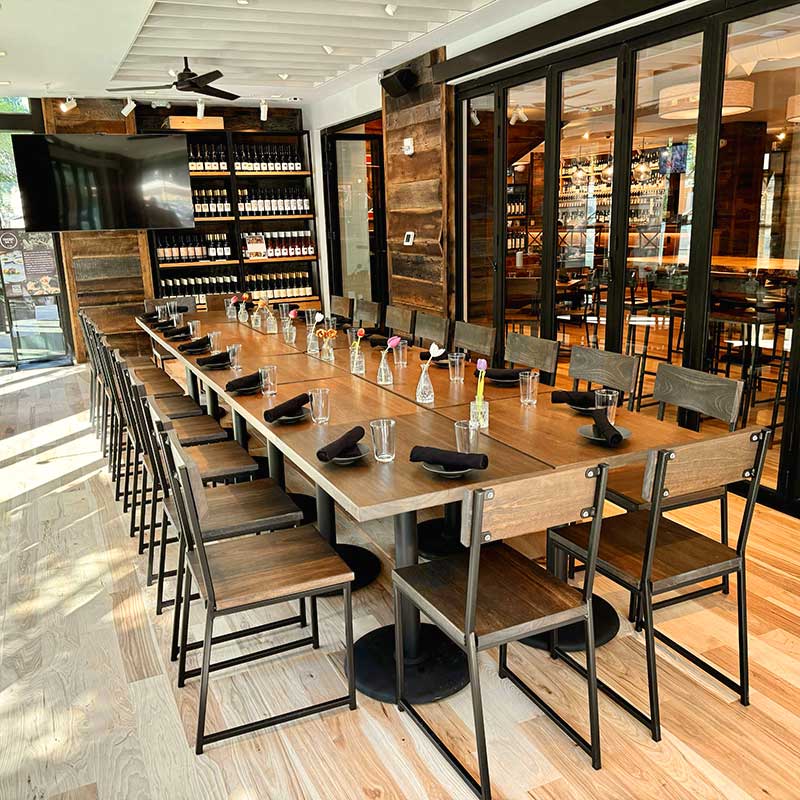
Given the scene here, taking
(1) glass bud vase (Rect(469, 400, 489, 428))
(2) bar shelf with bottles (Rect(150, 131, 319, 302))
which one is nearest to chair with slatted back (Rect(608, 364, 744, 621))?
(1) glass bud vase (Rect(469, 400, 489, 428))

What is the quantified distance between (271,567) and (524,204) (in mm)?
4107

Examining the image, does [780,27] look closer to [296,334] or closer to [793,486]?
[793,486]

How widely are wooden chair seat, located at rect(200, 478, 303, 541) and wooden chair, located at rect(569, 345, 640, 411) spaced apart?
5.16 feet

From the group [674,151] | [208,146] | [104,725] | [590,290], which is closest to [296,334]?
[590,290]

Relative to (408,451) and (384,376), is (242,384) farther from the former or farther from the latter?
(408,451)

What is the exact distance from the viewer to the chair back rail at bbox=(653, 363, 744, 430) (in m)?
2.73

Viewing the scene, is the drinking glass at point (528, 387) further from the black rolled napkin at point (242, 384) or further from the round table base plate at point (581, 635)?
the black rolled napkin at point (242, 384)

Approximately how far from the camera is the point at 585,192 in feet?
16.2

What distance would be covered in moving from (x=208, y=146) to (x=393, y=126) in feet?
9.53

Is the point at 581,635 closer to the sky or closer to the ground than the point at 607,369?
closer to the ground

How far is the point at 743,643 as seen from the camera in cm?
234

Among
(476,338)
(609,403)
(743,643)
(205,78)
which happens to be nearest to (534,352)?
(476,338)

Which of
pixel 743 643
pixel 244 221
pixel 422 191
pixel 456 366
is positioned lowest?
pixel 743 643

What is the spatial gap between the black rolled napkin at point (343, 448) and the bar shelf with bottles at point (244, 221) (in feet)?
22.6
